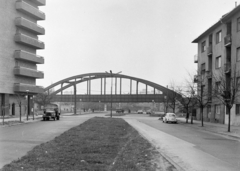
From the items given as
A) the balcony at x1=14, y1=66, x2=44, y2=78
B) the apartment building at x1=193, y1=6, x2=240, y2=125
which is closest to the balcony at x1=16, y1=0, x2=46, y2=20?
the balcony at x1=14, y1=66, x2=44, y2=78

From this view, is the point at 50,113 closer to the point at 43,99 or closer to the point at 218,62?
the point at 43,99

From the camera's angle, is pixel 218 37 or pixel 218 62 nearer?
pixel 218 62

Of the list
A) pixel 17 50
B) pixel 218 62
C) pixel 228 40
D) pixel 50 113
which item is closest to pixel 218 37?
pixel 218 62

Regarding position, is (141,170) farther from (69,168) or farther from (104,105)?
(104,105)

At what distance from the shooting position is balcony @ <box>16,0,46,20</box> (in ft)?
180

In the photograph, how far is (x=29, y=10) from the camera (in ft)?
188

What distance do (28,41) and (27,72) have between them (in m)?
6.22

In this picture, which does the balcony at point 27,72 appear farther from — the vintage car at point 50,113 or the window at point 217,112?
the window at point 217,112

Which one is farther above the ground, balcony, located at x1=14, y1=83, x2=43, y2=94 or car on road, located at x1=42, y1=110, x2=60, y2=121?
balcony, located at x1=14, y1=83, x2=43, y2=94

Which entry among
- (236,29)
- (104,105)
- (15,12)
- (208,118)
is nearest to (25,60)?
(15,12)

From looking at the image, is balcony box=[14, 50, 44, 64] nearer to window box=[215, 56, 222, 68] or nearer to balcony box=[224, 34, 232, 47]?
window box=[215, 56, 222, 68]

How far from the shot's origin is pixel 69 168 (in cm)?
737

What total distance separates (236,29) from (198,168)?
93.3 feet

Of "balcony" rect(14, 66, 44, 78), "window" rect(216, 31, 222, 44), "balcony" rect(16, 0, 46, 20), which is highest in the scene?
"balcony" rect(16, 0, 46, 20)
